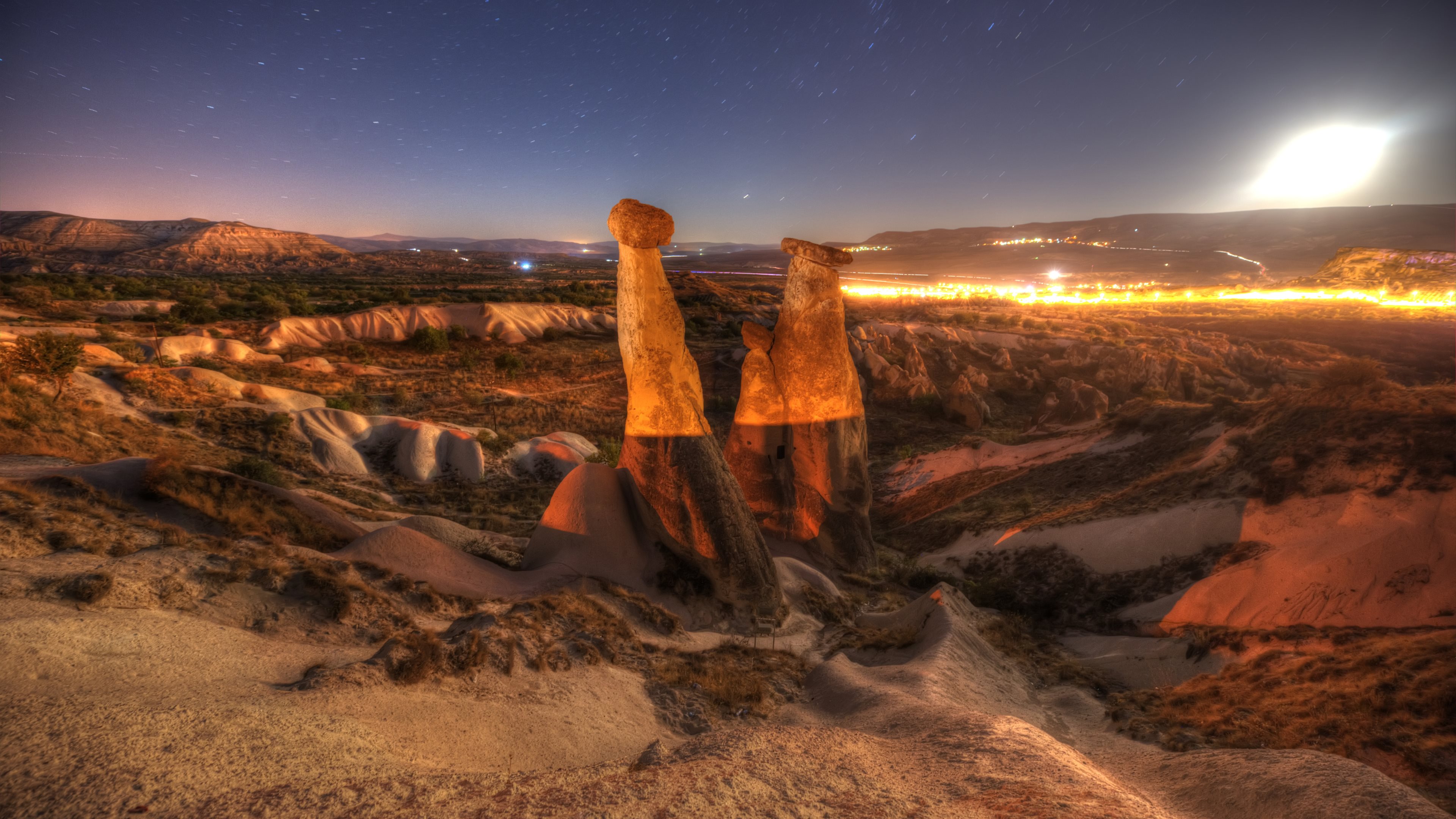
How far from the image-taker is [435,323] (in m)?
43.3

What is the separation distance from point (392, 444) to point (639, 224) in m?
14.1

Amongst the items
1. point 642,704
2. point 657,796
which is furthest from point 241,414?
point 657,796

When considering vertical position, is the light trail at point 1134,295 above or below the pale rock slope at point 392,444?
above

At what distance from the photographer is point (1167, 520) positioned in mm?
12539

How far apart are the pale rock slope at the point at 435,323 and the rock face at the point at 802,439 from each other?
32543 mm

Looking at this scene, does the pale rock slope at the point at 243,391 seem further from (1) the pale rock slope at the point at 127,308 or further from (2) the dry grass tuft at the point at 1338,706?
(2) the dry grass tuft at the point at 1338,706

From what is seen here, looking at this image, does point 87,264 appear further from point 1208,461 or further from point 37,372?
point 1208,461

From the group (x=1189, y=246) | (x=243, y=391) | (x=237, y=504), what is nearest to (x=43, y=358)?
(x=243, y=391)

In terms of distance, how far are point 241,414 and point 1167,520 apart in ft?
85.1

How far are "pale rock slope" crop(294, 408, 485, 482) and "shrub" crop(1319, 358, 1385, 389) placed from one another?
22655 mm

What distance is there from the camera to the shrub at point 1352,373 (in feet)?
42.7

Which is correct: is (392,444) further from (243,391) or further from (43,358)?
(43,358)

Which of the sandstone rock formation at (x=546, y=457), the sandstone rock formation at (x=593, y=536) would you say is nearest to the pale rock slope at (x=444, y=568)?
the sandstone rock formation at (x=593, y=536)

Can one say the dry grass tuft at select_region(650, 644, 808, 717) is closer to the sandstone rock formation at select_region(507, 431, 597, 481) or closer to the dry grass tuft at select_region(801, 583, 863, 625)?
the dry grass tuft at select_region(801, 583, 863, 625)
